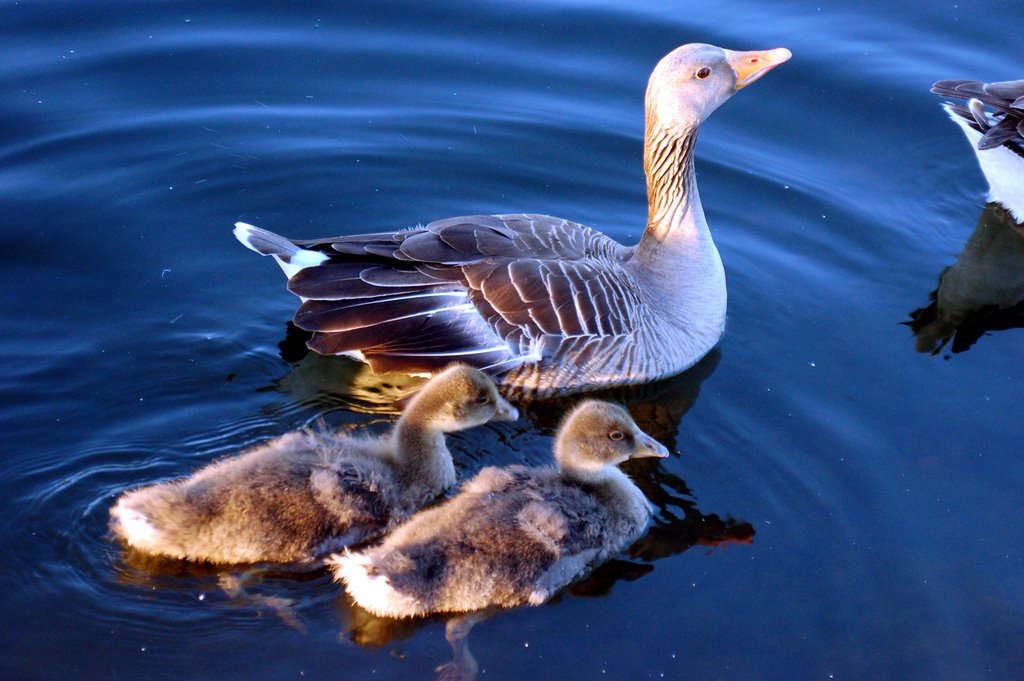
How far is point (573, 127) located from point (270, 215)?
9.34 feet

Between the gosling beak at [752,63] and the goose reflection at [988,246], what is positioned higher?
the gosling beak at [752,63]

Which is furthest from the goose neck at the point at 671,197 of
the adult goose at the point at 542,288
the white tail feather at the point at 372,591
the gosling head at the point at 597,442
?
the white tail feather at the point at 372,591

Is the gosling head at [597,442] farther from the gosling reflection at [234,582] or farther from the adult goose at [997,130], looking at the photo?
the adult goose at [997,130]

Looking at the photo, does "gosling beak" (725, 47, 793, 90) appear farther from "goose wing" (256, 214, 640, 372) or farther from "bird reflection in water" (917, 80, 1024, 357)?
"bird reflection in water" (917, 80, 1024, 357)

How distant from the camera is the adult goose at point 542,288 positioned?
7211 mm

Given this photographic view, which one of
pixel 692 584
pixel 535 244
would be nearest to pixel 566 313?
pixel 535 244

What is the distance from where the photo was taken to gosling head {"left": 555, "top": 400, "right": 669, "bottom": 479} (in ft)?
19.7

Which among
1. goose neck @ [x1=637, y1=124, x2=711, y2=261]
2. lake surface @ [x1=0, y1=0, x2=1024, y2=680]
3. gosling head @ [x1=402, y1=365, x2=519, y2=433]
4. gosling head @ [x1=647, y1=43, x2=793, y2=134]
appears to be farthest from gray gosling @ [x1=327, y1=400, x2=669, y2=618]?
gosling head @ [x1=647, y1=43, x2=793, y2=134]

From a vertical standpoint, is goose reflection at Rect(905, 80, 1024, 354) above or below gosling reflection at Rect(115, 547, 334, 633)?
above

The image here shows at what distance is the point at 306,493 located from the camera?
565cm

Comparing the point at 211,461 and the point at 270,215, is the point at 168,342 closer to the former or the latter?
the point at 211,461

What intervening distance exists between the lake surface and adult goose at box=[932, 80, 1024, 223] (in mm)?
297

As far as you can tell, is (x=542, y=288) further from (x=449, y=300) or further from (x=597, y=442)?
(x=597, y=442)

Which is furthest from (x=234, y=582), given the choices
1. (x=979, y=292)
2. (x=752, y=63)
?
(x=979, y=292)
